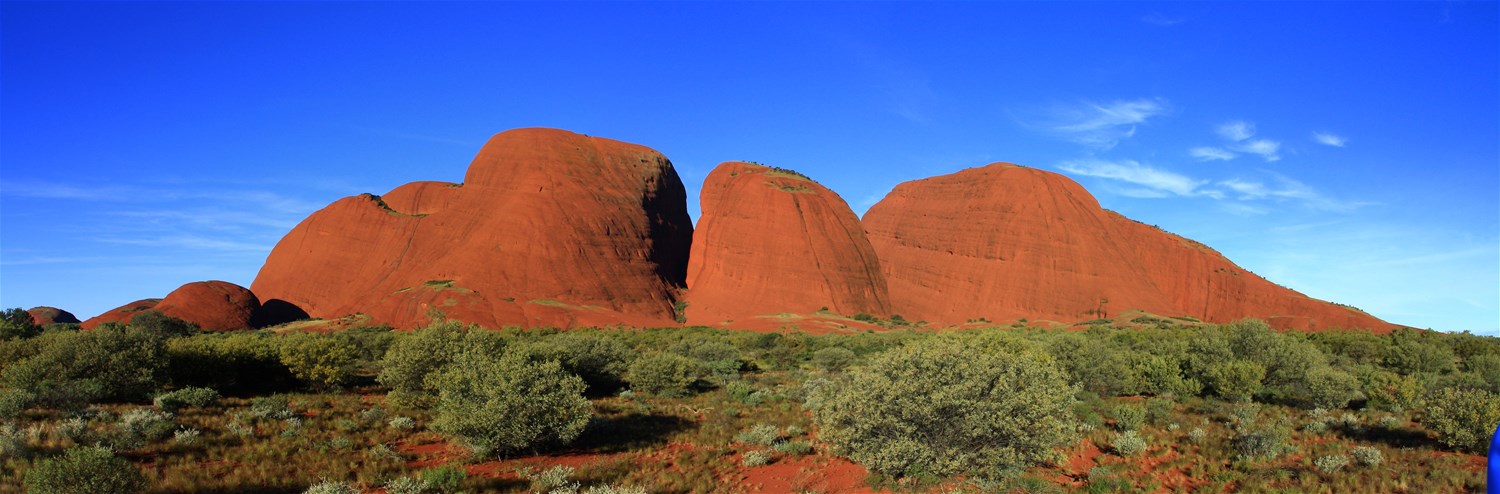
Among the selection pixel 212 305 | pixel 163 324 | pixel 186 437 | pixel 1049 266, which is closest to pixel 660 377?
pixel 186 437

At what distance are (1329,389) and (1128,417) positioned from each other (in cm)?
735

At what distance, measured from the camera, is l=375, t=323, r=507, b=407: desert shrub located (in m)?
17.8

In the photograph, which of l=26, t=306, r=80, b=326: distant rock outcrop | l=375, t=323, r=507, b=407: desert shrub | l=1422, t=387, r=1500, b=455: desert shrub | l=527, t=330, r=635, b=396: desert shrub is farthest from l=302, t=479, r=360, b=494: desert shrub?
l=26, t=306, r=80, b=326: distant rock outcrop

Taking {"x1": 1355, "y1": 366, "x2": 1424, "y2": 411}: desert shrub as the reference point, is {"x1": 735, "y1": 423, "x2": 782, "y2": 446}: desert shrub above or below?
below

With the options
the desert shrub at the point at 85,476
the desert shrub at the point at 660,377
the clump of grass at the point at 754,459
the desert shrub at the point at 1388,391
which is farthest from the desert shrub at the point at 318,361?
the desert shrub at the point at 1388,391

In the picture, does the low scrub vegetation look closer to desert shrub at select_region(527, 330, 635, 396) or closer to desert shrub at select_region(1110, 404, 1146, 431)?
desert shrub at select_region(1110, 404, 1146, 431)

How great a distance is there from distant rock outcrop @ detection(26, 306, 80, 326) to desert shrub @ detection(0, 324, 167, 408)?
3184 inches

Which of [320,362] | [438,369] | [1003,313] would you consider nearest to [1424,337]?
[1003,313]

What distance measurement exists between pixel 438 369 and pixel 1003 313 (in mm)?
65646

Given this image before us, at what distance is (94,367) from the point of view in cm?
1570

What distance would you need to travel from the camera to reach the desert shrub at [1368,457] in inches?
433

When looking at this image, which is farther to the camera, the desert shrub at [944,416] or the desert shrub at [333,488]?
the desert shrub at [944,416]

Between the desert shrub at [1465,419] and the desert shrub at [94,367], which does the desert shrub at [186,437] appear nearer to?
the desert shrub at [94,367]

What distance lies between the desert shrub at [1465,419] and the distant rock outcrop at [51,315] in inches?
4243
